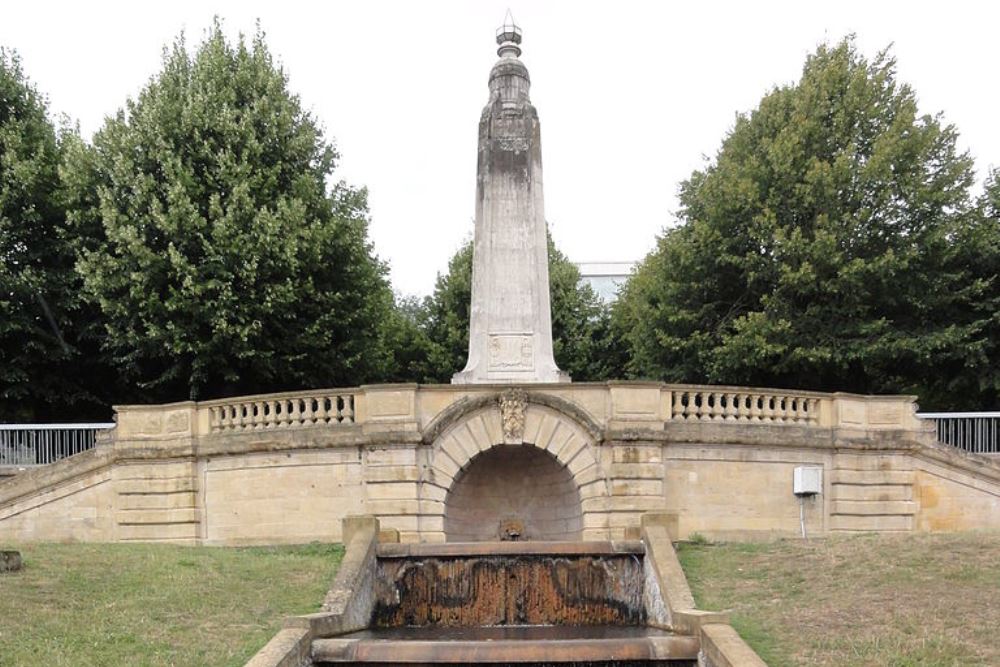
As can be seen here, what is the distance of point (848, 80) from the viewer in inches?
1048

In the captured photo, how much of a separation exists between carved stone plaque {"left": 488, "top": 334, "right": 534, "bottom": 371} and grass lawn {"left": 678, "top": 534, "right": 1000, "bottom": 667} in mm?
5575

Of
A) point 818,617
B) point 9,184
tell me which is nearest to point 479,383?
point 818,617

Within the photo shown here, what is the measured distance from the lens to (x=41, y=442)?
2416 cm

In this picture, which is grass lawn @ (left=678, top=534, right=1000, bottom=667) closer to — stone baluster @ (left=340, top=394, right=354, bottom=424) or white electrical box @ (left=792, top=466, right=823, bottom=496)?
white electrical box @ (left=792, top=466, right=823, bottom=496)

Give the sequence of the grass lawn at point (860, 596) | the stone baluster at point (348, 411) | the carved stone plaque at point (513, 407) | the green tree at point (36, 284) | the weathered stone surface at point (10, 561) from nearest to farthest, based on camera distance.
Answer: the grass lawn at point (860, 596)
the weathered stone surface at point (10, 561)
the carved stone plaque at point (513, 407)
the stone baluster at point (348, 411)
the green tree at point (36, 284)

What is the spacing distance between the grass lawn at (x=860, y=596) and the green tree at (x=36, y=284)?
17.4 metres

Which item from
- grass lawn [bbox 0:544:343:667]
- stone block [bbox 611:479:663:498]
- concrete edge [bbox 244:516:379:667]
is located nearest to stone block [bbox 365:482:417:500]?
grass lawn [bbox 0:544:343:667]

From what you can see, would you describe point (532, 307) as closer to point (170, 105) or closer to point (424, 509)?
point (424, 509)

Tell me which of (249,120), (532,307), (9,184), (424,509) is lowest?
(424,509)

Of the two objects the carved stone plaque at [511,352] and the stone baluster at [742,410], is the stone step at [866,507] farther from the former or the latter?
the carved stone plaque at [511,352]

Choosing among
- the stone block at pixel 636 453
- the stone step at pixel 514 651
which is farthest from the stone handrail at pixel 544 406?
the stone step at pixel 514 651

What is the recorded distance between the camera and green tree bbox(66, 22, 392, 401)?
936 inches

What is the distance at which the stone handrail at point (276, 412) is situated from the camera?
19.2m

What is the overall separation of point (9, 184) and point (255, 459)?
11.2 metres
